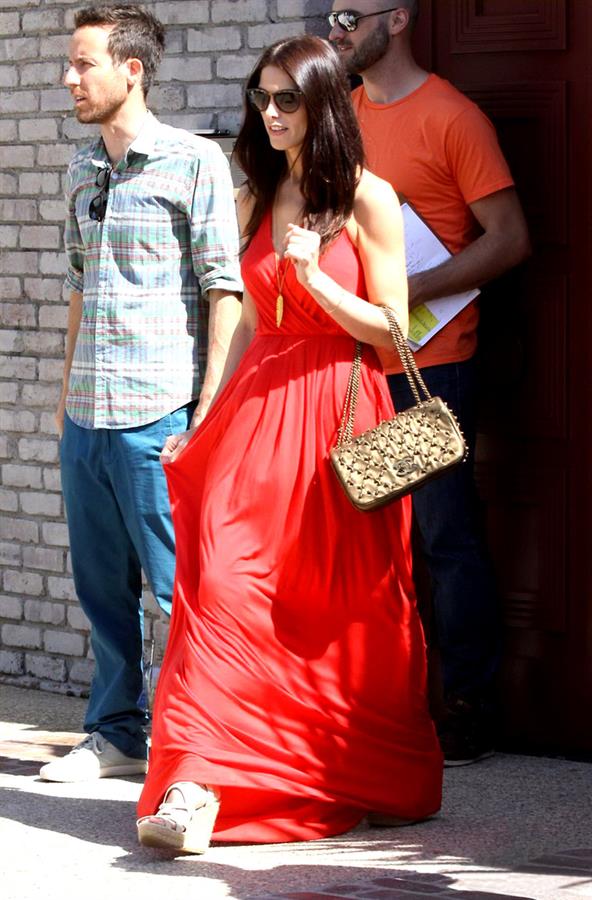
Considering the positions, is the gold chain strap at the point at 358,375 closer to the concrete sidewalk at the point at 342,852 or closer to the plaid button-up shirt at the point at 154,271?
the plaid button-up shirt at the point at 154,271

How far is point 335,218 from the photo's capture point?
15.7ft

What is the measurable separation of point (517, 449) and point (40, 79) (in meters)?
2.32

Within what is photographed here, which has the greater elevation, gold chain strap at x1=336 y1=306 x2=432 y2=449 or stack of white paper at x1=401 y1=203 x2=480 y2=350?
stack of white paper at x1=401 y1=203 x2=480 y2=350

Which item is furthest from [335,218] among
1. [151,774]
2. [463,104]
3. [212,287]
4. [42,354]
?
[42,354]

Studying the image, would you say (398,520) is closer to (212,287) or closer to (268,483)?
(268,483)

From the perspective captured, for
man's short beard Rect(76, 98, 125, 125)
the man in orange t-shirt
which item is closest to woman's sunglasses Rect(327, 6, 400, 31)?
the man in orange t-shirt

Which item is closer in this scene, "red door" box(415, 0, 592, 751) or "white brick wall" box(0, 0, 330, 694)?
"red door" box(415, 0, 592, 751)

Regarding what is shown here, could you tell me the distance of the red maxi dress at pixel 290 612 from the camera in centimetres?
456

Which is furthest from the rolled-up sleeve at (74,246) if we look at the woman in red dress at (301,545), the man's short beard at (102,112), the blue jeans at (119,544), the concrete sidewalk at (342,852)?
the concrete sidewalk at (342,852)

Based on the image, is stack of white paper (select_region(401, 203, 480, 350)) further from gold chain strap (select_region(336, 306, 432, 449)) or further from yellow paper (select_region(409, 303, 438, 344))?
gold chain strap (select_region(336, 306, 432, 449))

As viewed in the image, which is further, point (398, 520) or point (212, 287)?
point (212, 287)

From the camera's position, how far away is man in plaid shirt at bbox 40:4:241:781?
5305 millimetres

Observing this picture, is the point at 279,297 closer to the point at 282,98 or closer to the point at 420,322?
the point at 282,98

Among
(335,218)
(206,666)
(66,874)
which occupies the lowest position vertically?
(66,874)
